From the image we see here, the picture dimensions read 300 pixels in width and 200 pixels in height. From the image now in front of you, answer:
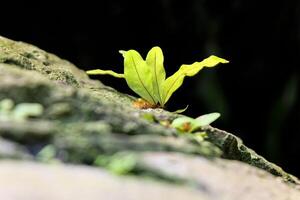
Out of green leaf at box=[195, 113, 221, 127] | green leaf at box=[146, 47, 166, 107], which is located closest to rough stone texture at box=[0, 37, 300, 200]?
green leaf at box=[195, 113, 221, 127]

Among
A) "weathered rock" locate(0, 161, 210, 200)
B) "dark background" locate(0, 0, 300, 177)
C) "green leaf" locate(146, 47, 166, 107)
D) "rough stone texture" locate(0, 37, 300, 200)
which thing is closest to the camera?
"weathered rock" locate(0, 161, 210, 200)

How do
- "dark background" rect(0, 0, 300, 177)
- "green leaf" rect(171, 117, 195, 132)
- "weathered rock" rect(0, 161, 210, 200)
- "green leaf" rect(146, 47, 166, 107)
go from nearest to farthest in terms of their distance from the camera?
"weathered rock" rect(0, 161, 210, 200) < "green leaf" rect(171, 117, 195, 132) < "green leaf" rect(146, 47, 166, 107) < "dark background" rect(0, 0, 300, 177)

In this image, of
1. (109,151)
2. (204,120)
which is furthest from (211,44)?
(109,151)

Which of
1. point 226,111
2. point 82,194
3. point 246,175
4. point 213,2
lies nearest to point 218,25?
point 213,2

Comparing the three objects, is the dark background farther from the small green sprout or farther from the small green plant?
the small green sprout

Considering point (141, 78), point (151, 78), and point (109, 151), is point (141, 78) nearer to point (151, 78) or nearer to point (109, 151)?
point (151, 78)

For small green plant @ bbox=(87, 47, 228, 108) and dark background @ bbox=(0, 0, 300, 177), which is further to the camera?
dark background @ bbox=(0, 0, 300, 177)

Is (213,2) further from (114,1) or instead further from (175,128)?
(175,128)
